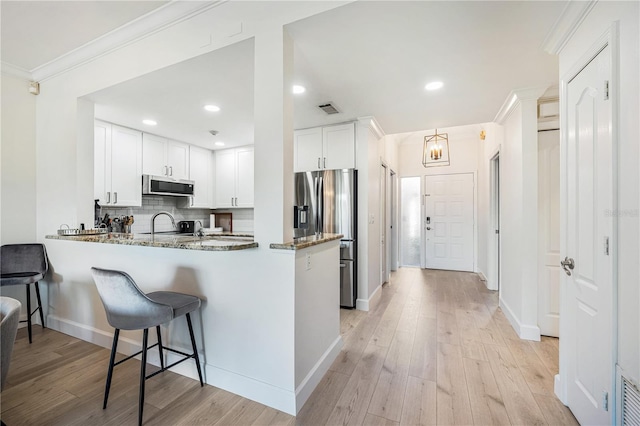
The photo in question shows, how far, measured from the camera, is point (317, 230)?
3.63 m

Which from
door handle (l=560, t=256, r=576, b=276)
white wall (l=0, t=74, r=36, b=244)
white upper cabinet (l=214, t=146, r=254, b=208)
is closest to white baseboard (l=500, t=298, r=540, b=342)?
door handle (l=560, t=256, r=576, b=276)

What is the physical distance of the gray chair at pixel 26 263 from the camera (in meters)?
2.53

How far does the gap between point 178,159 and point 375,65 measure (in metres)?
3.58

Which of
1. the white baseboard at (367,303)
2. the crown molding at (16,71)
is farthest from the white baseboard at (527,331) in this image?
the crown molding at (16,71)

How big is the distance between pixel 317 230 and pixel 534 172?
2383 mm

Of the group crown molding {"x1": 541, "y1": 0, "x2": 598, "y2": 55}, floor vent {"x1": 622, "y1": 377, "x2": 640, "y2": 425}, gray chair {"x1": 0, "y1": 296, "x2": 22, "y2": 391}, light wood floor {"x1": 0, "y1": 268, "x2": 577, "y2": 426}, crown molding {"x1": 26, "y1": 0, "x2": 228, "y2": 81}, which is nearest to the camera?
gray chair {"x1": 0, "y1": 296, "x2": 22, "y2": 391}

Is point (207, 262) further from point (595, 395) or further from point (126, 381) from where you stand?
point (595, 395)

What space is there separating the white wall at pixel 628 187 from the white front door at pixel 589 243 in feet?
0.18

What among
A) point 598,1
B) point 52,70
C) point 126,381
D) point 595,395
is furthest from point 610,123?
point 52,70

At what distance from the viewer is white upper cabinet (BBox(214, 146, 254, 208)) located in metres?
4.87

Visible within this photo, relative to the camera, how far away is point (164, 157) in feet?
13.9

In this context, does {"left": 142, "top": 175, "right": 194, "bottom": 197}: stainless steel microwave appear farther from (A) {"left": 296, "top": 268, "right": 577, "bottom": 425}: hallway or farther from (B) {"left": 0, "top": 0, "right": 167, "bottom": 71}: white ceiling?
(A) {"left": 296, "top": 268, "right": 577, "bottom": 425}: hallway

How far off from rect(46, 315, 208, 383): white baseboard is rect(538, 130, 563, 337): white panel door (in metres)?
3.12

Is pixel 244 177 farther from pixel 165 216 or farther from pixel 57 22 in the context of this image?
pixel 57 22
